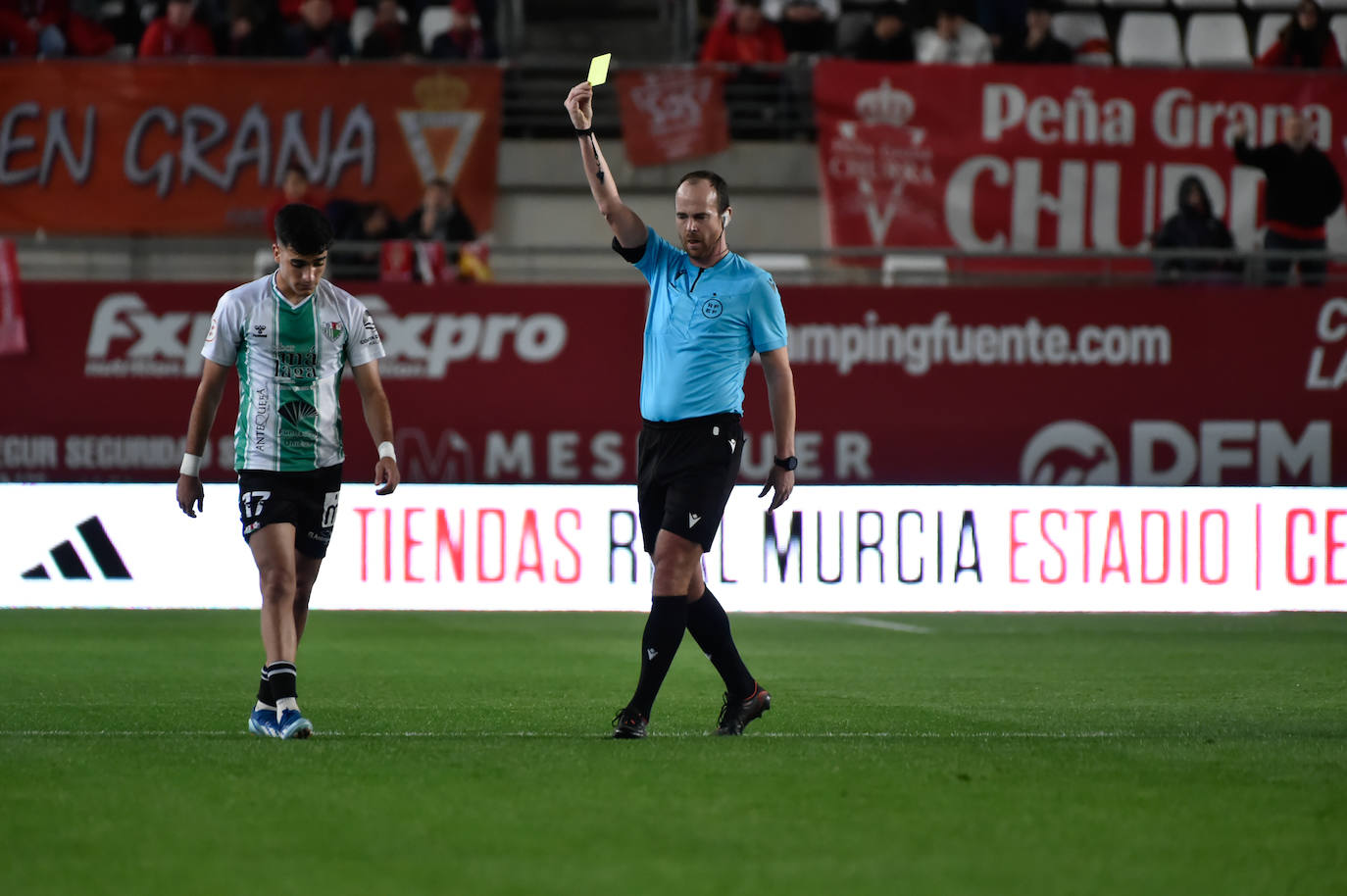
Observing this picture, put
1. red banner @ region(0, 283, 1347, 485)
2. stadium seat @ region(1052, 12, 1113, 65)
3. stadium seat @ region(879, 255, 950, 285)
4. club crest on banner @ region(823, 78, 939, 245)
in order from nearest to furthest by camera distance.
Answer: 1. red banner @ region(0, 283, 1347, 485)
2. stadium seat @ region(879, 255, 950, 285)
3. club crest on banner @ region(823, 78, 939, 245)
4. stadium seat @ region(1052, 12, 1113, 65)

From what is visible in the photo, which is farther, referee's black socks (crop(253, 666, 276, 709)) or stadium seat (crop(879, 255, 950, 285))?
stadium seat (crop(879, 255, 950, 285))

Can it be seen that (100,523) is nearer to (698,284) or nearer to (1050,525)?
(1050,525)

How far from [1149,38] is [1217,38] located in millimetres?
779

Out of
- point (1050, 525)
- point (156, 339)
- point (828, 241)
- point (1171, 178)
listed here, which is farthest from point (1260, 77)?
point (156, 339)

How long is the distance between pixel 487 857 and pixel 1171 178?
14.6 metres

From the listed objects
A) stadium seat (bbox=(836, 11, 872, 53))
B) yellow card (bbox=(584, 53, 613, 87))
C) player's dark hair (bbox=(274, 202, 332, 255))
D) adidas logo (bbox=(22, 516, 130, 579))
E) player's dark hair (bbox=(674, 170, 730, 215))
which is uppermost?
stadium seat (bbox=(836, 11, 872, 53))

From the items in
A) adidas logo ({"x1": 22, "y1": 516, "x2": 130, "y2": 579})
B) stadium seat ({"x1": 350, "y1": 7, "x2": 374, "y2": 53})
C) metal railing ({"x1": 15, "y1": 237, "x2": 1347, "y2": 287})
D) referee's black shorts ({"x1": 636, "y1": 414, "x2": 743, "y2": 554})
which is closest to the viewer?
referee's black shorts ({"x1": 636, "y1": 414, "x2": 743, "y2": 554})

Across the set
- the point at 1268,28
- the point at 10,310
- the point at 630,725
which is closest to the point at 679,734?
the point at 630,725

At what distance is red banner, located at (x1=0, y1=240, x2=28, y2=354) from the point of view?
16.0 m

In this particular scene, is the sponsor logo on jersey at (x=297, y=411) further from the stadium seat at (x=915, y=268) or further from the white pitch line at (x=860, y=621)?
the stadium seat at (x=915, y=268)

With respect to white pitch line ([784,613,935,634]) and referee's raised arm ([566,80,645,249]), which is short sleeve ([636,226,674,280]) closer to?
referee's raised arm ([566,80,645,249])

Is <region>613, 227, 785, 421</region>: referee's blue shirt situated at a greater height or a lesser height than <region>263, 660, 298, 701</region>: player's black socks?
greater

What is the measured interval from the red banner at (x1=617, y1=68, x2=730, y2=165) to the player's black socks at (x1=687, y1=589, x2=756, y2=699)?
1125cm

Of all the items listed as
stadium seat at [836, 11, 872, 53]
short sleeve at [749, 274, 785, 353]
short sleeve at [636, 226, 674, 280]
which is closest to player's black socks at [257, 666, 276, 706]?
short sleeve at [636, 226, 674, 280]
